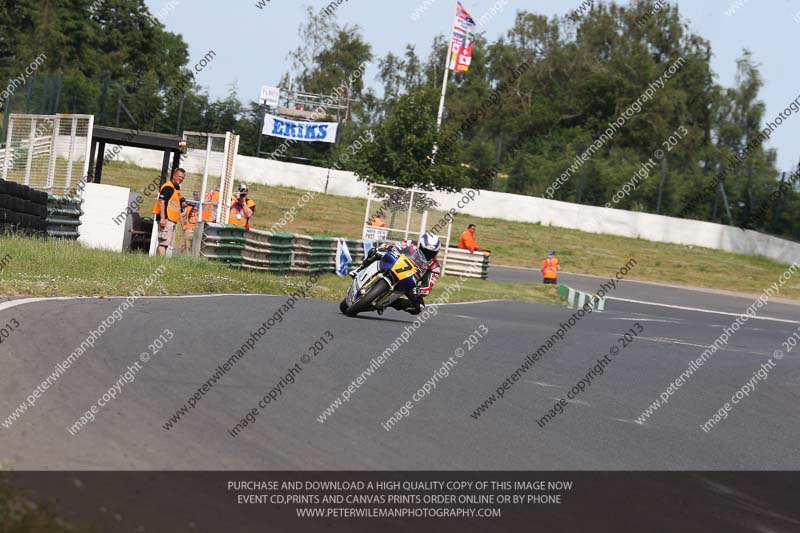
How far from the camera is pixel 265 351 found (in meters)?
9.61

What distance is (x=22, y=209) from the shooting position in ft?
56.0

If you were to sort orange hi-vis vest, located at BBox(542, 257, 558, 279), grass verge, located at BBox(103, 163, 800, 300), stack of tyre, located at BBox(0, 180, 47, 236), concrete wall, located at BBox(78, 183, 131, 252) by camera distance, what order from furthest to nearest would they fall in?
grass verge, located at BBox(103, 163, 800, 300)
orange hi-vis vest, located at BBox(542, 257, 558, 279)
concrete wall, located at BBox(78, 183, 131, 252)
stack of tyre, located at BBox(0, 180, 47, 236)

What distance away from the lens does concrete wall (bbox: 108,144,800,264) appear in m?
45.5

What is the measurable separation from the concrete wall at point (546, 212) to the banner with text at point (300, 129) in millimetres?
2433

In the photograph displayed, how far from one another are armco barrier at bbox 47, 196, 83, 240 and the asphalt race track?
5203 millimetres

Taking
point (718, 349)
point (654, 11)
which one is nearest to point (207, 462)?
point (718, 349)

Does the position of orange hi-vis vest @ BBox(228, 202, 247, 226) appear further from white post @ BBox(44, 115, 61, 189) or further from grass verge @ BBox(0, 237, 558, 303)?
white post @ BBox(44, 115, 61, 189)

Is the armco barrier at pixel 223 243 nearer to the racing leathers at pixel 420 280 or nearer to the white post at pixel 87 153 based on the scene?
the white post at pixel 87 153

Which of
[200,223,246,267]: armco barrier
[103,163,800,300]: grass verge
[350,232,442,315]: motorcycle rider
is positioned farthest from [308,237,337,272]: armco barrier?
[103,163,800,300]: grass verge

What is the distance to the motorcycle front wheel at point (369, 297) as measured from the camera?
13.7 meters

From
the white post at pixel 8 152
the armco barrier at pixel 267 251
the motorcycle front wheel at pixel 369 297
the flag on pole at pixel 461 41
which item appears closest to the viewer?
the motorcycle front wheel at pixel 369 297

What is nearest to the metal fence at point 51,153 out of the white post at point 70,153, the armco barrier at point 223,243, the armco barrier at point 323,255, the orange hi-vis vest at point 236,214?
the white post at point 70,153
